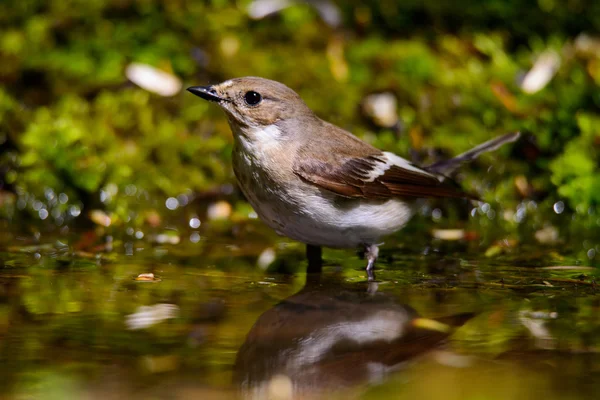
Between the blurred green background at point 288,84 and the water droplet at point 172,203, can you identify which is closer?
the blurred green background at point 288,84

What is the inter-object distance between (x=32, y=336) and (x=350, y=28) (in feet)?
19.7

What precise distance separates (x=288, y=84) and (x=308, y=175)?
114 inches

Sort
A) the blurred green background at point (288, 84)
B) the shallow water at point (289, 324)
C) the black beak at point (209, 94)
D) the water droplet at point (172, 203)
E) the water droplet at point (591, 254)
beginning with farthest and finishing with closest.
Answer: the water droplet at point (172, 203) → the blurred green background at point (288, 84) → the water droplet at point (591, 254) → the black beak at point (209, 94) → the shallow water at point (289, 324)

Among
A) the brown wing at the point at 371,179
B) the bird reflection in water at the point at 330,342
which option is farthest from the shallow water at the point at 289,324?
the brown wing at the point at 371,179

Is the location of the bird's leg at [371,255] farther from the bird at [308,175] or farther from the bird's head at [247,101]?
the bird's head at [247,101]

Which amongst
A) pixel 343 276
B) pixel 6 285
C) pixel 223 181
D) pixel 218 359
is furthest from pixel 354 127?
pixel 218 359

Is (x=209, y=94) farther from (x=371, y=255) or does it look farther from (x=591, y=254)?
(x=591, y=254)

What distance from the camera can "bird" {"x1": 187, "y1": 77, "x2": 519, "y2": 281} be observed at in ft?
15.4

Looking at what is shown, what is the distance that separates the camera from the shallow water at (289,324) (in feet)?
9.87

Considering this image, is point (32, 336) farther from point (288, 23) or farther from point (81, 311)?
point (288, 23)

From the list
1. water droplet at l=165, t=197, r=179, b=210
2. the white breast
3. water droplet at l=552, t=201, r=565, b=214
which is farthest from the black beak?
water droplet at l=552, t=201, r=565, b=214

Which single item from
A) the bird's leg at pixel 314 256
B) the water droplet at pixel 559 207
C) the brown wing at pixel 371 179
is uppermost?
the brown wing at pixel 371 179

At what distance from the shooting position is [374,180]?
501 cm

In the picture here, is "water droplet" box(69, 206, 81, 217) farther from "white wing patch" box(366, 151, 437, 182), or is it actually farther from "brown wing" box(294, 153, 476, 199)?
"white wing patch" box(366, 151, 437, 182)
